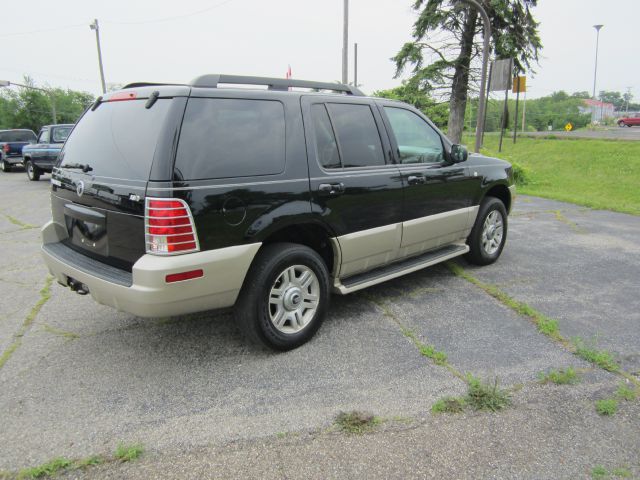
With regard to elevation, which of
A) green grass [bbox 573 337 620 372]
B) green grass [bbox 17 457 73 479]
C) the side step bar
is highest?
the side step bar

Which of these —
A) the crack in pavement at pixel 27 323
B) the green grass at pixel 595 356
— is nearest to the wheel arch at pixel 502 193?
the green grass at pixel 595 356

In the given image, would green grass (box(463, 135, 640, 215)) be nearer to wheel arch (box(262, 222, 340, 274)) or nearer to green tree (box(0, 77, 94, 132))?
wheel arch (box(262, 222, 340, 274))

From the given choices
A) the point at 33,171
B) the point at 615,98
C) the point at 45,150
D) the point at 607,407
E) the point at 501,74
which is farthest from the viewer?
the point at 615,98

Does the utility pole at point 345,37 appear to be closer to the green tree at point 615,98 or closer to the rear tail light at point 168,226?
the rear tail light at point 168,226

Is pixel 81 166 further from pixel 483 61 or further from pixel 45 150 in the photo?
pixel 45 150

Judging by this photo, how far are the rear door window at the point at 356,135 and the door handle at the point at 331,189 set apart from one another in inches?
9.2

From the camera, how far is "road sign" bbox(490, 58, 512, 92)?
12.0 metres

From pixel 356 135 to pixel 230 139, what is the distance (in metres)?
1.30

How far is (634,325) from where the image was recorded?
13.3 ft

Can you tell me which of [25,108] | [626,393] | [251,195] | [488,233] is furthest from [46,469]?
[25,108]

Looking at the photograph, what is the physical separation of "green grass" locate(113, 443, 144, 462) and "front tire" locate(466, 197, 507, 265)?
13.7 feet

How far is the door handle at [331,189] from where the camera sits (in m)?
3.71

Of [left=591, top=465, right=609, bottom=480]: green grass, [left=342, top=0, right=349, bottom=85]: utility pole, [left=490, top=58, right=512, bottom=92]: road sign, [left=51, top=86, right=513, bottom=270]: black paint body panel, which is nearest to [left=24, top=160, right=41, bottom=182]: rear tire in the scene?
[left=342, top=0, right=349, bottom=85]: utility pole

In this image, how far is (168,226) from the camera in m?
2.93
